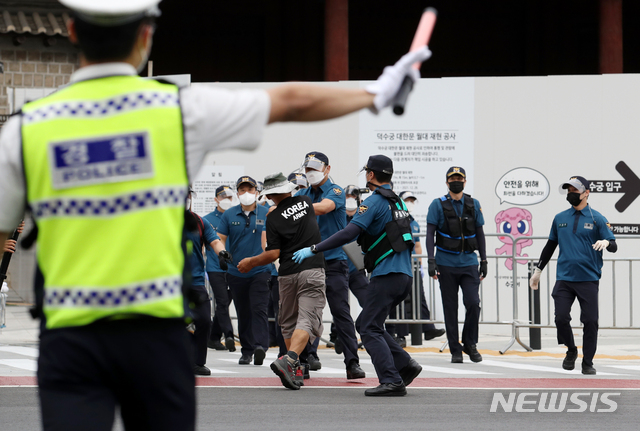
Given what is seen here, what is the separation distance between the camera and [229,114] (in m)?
2.68

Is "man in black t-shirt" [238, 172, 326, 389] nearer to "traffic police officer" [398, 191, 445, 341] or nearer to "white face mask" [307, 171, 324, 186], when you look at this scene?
"white face mask" [307, 171, 324, 186]

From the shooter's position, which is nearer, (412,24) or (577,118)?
(577,118)

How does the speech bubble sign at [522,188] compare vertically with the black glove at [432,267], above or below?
above

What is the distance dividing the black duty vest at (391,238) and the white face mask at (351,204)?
418 centimetres

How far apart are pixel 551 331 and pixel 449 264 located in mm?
4470

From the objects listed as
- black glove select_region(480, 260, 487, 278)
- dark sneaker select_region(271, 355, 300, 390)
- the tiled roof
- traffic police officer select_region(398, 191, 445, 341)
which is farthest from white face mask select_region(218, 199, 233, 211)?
the tiled roof

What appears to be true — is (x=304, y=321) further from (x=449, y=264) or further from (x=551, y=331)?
(x=551, y=331)

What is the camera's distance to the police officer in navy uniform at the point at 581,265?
10.1 metres

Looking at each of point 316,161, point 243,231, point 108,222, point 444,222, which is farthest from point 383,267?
point 108,222

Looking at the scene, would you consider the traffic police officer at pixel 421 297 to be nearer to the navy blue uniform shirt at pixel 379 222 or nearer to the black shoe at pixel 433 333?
the black shoe at pixel 433 333

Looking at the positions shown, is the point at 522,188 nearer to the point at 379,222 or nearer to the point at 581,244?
the point at 581,244

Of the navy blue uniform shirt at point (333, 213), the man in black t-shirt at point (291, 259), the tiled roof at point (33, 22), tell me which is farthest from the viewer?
the tiled roof at point (33, 22)

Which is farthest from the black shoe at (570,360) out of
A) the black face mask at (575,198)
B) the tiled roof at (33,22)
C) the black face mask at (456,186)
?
the tiled roof at (33,22)

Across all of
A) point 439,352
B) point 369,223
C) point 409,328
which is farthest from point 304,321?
point 409,328
